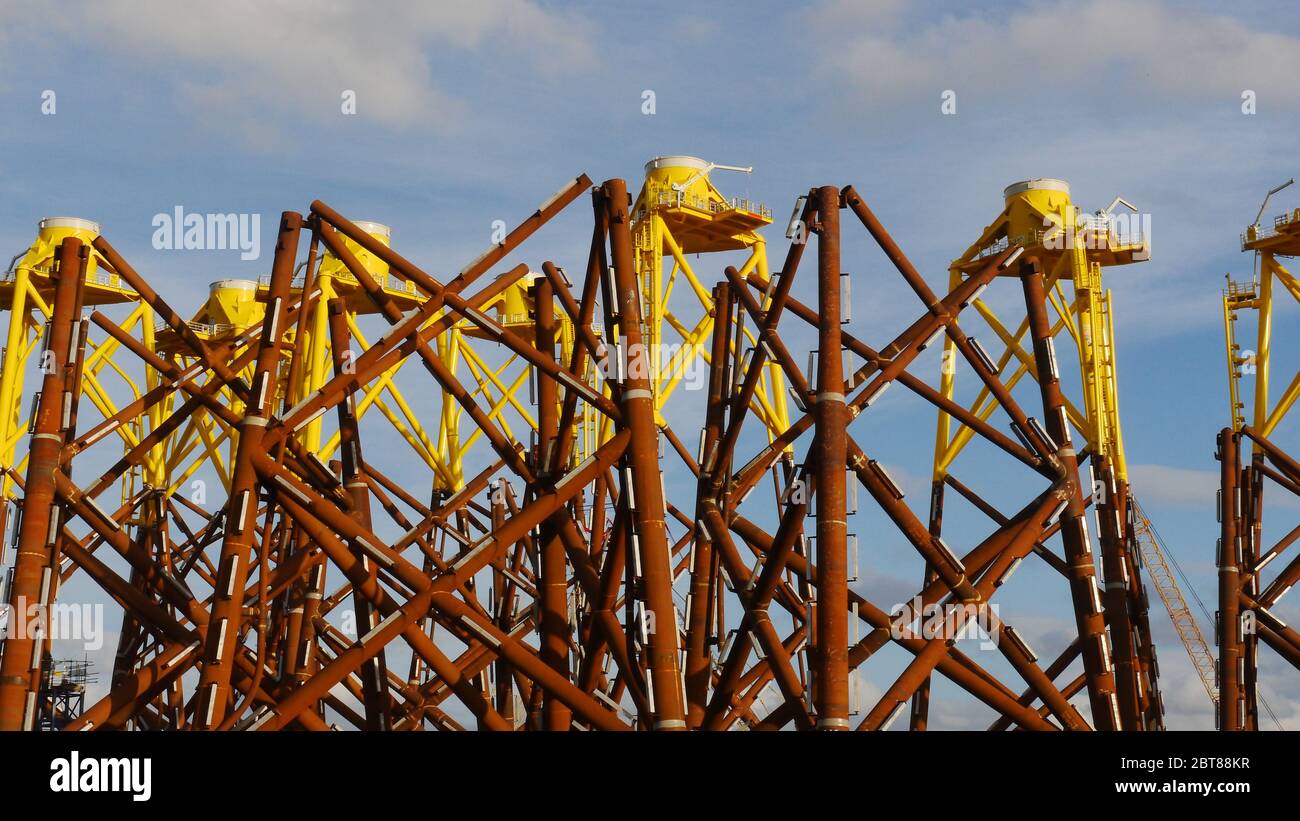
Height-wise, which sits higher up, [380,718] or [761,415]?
[761,415]

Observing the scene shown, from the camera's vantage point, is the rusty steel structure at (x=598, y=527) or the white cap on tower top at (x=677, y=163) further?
the white cap on tower top at (x=677, y=163)

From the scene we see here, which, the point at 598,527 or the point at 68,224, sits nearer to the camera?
the point at 598,527

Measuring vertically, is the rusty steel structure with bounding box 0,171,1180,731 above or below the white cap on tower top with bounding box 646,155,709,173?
below

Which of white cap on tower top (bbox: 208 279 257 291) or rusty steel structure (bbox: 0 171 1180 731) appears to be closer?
rusty steel structure (bbox: 0 171 1180 731)

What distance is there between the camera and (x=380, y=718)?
987 inches

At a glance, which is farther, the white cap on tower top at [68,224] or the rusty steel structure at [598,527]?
the white cap on tower top at [68,224]

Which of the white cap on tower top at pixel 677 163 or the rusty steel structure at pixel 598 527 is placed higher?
the white cap on tower top at pixel 677 163

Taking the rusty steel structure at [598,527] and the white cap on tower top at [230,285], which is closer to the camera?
the rusty steel structure at [598,527]

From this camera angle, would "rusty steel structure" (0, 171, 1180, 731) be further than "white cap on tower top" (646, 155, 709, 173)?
No

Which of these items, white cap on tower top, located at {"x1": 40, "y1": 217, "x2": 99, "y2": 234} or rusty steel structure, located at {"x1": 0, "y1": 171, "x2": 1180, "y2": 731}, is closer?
rusty steel structure, located at {"x1": 0, "y1": 171, "x2": 1180, "y2": 731}
